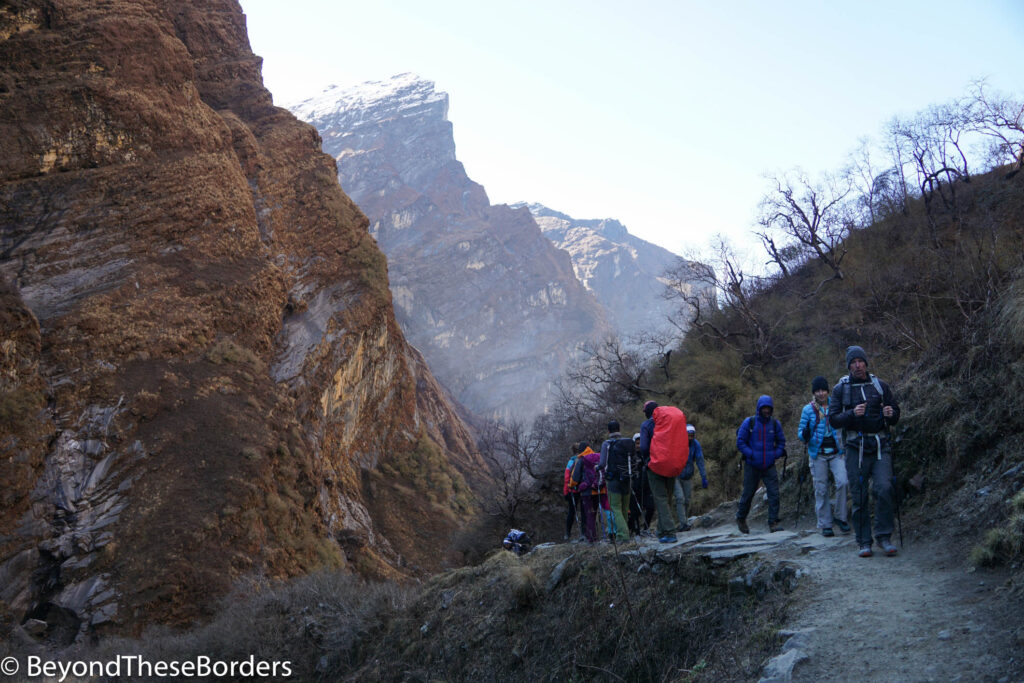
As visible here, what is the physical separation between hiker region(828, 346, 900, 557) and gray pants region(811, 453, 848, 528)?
0.78 m

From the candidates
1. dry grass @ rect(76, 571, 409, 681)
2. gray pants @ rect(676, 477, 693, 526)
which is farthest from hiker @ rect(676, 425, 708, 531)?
dry grass @ rect(76, 571, 409, 681)

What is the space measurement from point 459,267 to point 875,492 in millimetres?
119414

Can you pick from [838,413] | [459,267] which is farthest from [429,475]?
[459,267]

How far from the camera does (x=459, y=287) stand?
396ft

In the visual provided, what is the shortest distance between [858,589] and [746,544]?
5.33 feet

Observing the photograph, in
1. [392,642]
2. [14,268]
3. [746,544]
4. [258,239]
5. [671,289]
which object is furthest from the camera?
[671,289]

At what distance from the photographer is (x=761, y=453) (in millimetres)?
7879

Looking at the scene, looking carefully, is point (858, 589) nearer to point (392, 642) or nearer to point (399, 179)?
point (392, 642)

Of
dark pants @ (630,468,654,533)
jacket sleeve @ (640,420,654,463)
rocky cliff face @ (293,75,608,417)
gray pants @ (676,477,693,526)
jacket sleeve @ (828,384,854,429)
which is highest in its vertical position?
rocky cliff face @ (293,75,608,417)

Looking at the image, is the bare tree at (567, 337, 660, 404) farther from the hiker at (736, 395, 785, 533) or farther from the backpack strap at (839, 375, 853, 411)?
the backpack strap at (839, 375, 853, 411)

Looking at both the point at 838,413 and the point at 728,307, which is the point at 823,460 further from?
the point at 728,307

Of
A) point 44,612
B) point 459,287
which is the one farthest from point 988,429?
point 459,287

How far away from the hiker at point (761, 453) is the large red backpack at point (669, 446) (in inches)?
27.2

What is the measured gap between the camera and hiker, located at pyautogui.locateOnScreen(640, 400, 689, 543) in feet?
26.5
